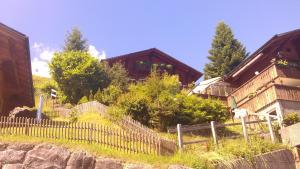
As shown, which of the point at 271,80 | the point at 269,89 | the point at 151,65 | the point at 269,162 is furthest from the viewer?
the point at 151,65

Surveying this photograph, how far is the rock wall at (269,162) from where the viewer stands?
16.2 metres

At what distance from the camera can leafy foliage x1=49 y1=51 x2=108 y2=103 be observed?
31.5 metres

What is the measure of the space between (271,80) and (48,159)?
52.9 ft

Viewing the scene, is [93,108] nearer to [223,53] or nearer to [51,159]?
[51,159]

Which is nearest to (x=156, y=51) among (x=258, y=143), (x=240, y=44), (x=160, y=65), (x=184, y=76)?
(x=160, y=65)

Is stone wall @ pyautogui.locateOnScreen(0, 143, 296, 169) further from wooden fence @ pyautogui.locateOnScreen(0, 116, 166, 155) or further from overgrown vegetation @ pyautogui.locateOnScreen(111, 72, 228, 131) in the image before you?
overgrown vegetation @ pyautogui.locateOnScreen(111, 72, 228, 131)

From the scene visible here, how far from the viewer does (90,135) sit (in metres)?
16.9

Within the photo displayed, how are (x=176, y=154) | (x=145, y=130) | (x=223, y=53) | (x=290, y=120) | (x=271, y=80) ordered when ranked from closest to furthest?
(x=176, y=154)
(x=145, y=130)
(x=290, y=120)
(x=271, y=80)
(x=223, y=53)

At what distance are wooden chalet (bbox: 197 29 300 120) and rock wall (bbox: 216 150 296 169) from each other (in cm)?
325

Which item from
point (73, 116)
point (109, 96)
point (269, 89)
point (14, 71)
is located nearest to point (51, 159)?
point (73, 116)

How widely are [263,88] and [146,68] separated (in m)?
16.7

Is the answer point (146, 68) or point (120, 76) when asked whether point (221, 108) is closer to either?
point (120, 76)

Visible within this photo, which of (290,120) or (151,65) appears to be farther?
(151,65)

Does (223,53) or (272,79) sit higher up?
(223,53)
